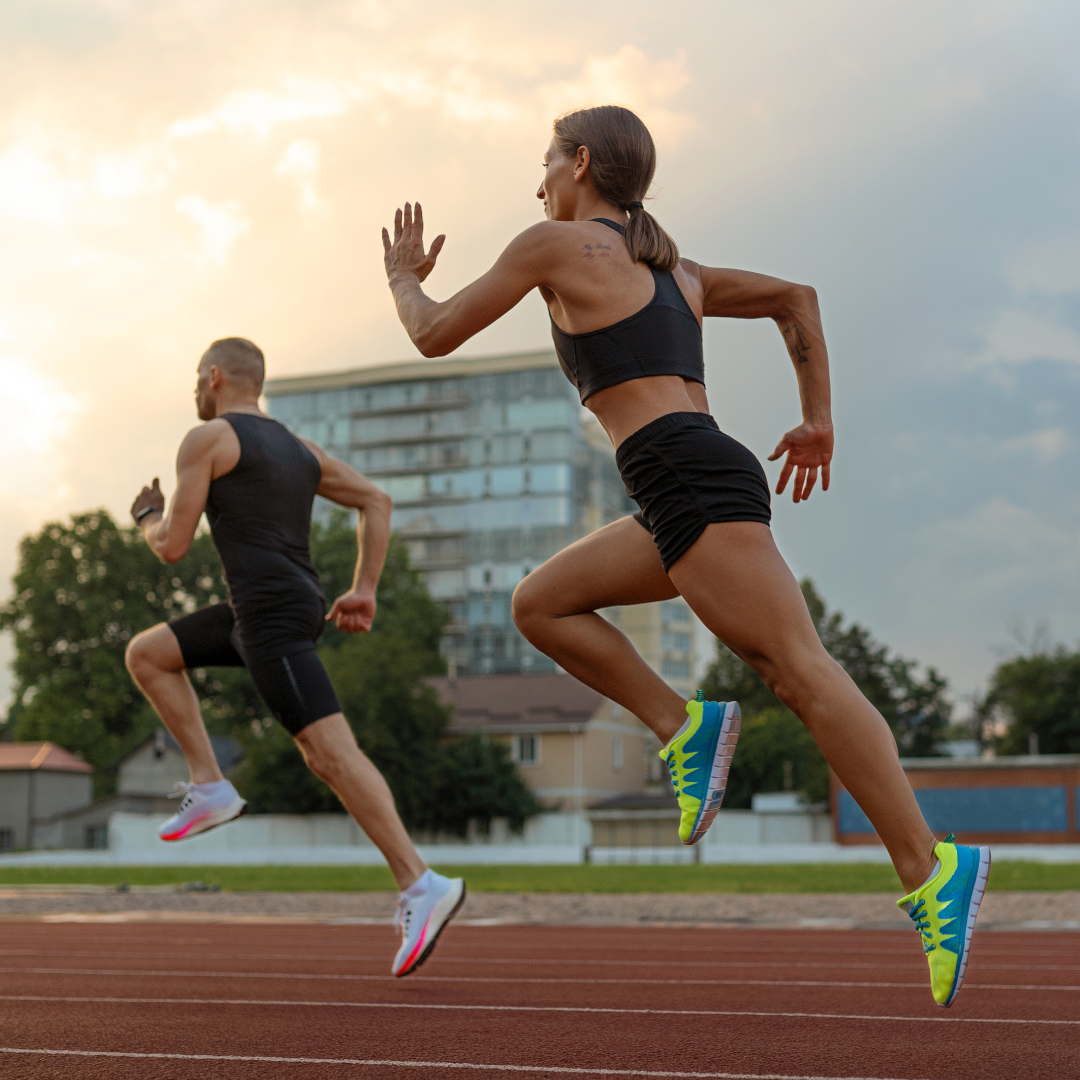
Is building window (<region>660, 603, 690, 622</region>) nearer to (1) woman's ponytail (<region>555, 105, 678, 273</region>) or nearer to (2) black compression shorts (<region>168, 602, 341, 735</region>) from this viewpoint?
(2) black compression shorts (<region>168, 602, 341, 735</region>)

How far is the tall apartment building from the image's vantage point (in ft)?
309

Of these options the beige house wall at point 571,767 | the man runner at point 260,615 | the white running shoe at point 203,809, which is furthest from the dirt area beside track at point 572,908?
the beige house wall at point 571,767

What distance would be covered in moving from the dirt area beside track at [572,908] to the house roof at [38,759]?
145 ft

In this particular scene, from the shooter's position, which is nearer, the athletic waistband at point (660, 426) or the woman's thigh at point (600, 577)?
the athletic waistband at point (660, 426)

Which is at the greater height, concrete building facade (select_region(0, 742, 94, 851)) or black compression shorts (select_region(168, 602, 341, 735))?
black compression shorts (select_region(168, 602, 341, 735))

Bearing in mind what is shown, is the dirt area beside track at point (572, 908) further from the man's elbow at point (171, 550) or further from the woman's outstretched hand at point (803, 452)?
the woman's outstretched hand at point (803, 452)

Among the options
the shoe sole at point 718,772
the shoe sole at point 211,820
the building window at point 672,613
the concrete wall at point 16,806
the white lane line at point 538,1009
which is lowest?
the concrete wall at point 16,806

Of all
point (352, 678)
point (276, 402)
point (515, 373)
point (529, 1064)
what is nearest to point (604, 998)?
point (529, 1064)

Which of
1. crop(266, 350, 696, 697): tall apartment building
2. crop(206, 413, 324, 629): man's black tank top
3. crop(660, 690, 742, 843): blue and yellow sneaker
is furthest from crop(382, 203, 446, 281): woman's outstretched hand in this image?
crop(266, 350, 696, 697): tall apartment building

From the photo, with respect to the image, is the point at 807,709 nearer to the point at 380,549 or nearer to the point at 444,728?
the point at 380,549

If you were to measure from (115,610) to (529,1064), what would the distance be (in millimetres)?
69871

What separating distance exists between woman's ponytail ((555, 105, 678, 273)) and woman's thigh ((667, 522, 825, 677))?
828 millimetres

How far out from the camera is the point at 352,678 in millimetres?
50375

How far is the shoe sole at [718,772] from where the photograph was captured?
11.1 feet
